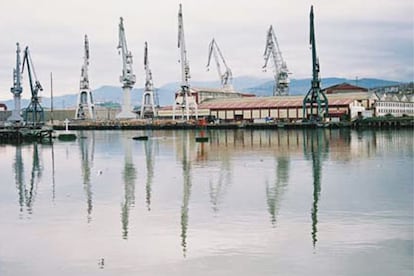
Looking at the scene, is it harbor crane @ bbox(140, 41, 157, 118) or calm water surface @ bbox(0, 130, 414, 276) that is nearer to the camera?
calm water surface @ bbox(0, 130, 414, 276)

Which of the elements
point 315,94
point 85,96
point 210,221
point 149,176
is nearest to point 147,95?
point 85,96

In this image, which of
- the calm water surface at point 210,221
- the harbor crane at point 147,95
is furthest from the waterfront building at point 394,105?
the calm water surface at point 210,221

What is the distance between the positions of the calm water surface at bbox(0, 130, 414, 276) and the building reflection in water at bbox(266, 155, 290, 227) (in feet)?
0.08

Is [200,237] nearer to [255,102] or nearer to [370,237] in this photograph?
[370,237]

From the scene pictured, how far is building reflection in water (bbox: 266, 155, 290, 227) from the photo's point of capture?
1054cm

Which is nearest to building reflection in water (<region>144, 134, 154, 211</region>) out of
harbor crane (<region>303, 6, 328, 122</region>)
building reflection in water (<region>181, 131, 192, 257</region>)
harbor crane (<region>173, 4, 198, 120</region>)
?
building reflection in water (<region>181, 131, 192, 257</region>)

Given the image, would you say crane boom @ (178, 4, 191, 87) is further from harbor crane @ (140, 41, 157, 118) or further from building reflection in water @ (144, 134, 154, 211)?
building reflection in water @ (144, 134, 154, 211)

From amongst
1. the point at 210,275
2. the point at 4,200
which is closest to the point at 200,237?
the point at 210,275

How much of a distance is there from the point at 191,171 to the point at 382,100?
51282mm

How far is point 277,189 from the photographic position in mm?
13062

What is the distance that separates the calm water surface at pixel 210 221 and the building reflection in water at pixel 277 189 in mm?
23

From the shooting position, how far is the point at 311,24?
5475 cm

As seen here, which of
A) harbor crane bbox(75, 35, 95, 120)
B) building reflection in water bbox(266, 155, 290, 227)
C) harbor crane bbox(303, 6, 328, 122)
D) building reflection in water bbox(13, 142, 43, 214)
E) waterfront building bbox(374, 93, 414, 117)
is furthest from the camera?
harbor crane bbox(75, 35, 95, 120)

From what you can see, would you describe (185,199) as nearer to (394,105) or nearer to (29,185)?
(29,185)
